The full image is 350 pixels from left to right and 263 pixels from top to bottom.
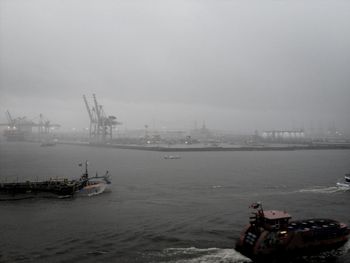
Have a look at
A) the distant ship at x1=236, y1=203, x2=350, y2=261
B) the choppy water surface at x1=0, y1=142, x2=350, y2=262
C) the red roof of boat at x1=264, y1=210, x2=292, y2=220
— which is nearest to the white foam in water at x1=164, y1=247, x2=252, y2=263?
the choppy water surface at x1=0, y1=142, x2=350, y2=262

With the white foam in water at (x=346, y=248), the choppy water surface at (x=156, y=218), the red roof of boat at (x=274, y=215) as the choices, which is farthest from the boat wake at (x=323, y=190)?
the red roof of boat at (x=274, y=215)

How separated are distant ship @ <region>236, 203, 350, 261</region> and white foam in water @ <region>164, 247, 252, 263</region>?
0.49 meters

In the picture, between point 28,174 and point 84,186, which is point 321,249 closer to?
point 84,186

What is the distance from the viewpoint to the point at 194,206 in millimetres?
33406

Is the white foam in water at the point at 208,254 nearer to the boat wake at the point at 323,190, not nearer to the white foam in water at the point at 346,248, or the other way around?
the white foam in water at the point at 346,248

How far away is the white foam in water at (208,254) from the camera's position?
777 inches

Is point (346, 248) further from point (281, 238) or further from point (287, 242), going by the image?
point (281, 238)

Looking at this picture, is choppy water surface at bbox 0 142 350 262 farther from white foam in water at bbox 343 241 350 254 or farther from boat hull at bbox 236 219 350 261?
boat hull at bbox 236 219 350 261

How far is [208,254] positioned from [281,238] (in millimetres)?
4361

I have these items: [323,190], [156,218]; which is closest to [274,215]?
[156,218]

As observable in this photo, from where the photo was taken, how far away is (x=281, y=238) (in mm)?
19734

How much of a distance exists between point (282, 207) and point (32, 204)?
2531 centimetres

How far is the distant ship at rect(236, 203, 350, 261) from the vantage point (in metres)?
19.4

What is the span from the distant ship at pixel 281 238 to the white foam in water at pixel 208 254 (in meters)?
0.49
